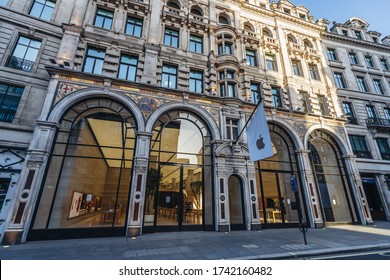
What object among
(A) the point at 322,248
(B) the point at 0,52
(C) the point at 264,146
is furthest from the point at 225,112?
(B) the point at 0,52

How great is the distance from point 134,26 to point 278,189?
725 inches

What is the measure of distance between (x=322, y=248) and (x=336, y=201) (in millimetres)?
10570

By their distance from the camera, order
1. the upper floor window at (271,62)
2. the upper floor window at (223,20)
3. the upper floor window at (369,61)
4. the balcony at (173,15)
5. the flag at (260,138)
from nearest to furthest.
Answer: the flag at (260,138) < the balcony at (173,15) < the upper floor window at (271,62) < the upper floor window at (223,20) < the upper floor window at (369,61)

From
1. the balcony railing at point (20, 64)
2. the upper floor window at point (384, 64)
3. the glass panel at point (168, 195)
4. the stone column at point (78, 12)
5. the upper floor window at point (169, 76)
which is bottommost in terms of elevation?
the glass panel at point (168, 195)

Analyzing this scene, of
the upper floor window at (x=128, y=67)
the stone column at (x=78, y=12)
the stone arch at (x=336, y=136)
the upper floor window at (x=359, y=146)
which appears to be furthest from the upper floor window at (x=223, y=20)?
the upper floor window at (x=359, y=146)

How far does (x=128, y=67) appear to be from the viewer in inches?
553

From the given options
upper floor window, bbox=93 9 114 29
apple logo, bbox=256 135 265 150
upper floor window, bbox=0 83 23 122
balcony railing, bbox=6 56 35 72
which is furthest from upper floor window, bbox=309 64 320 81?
upper floor window, bbox=0 83 23 122

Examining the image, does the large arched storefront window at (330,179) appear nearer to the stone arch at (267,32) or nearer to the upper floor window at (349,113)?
the upper floor window at (349,113)

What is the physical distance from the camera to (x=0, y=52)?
11516 mm

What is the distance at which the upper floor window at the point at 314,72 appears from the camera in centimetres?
2080

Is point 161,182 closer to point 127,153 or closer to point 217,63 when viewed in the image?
point 127,153

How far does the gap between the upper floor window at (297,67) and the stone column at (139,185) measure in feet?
59.3

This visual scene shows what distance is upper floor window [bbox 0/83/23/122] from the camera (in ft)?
35.3

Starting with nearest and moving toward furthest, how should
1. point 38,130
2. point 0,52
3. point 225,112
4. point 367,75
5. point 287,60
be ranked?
point 38,130, point 0,52, point 225,112, point 287,60, point 367,75
